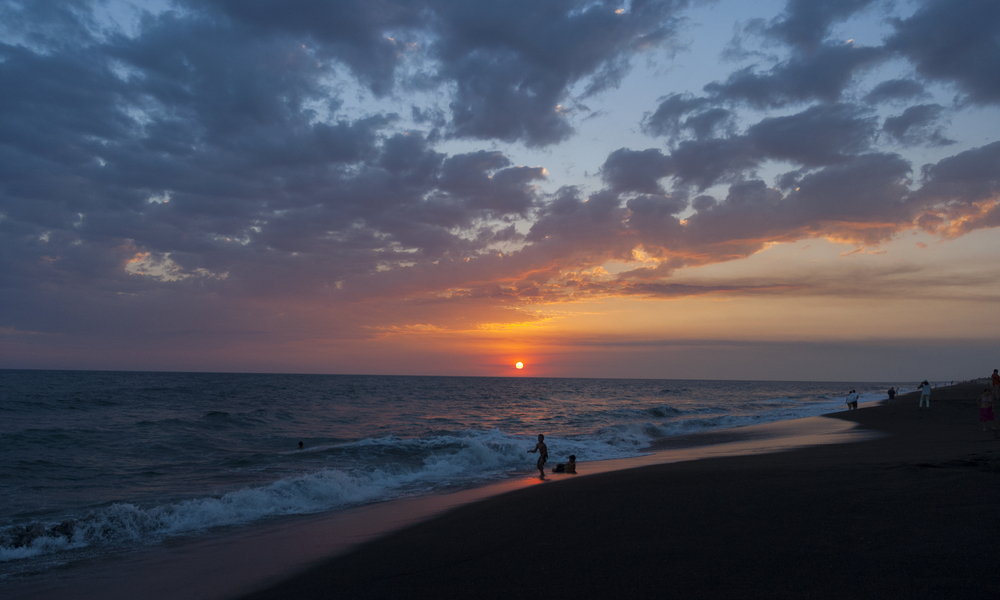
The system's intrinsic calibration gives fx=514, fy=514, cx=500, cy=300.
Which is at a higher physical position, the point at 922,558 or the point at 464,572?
the point at 922,558

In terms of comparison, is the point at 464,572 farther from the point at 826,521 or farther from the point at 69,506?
the point at 69,506

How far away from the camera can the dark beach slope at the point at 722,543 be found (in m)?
4.95

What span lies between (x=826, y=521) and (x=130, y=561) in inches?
435

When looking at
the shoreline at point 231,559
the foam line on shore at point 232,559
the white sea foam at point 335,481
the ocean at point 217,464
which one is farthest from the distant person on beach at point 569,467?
the foam line on shore at point 232,559

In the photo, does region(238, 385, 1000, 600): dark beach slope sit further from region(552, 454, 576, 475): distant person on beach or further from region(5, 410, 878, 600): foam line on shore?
region(552, 454, 576, 475): distant person on beach

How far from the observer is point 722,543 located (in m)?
6.24

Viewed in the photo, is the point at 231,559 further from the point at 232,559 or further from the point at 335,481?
the point at 335,481

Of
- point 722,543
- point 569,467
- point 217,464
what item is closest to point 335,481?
point 217,464

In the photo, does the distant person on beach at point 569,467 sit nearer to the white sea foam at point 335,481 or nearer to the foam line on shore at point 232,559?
the white sea foam at point 335,481

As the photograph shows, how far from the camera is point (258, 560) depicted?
848cm

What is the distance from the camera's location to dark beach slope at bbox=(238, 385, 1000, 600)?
495 centimetres

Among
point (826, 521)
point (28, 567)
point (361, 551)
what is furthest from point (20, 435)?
point (826, 521)

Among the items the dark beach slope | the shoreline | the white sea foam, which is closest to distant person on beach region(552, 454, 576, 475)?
the white sea foam

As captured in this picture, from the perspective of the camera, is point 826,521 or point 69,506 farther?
point 69,506
